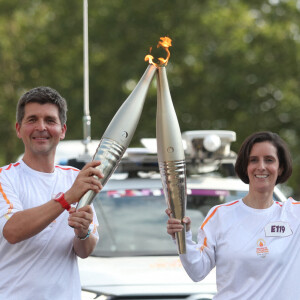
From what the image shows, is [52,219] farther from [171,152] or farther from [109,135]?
[171,152]

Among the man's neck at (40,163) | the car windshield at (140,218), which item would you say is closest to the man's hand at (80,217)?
the man's neck at (40,163)

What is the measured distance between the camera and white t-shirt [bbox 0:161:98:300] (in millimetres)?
3139

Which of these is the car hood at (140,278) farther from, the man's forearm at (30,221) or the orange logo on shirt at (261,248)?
the man's forearm at (30,221)

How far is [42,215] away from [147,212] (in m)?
2.57

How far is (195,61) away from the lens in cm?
1681

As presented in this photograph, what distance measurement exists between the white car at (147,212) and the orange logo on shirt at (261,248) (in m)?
1.26

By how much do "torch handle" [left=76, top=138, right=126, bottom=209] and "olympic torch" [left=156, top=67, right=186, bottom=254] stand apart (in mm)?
230

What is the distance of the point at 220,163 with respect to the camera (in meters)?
5.80

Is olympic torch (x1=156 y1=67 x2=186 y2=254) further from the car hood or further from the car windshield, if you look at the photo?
the car windshield

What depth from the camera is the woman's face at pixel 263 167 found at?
137 inches

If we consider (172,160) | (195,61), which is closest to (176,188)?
(172,160)

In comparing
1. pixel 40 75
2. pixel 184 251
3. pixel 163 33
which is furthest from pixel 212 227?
A: pixel 40 75

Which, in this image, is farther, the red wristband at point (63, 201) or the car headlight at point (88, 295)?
the car headlight at point (88, 295)

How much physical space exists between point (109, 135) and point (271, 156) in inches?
31.6
